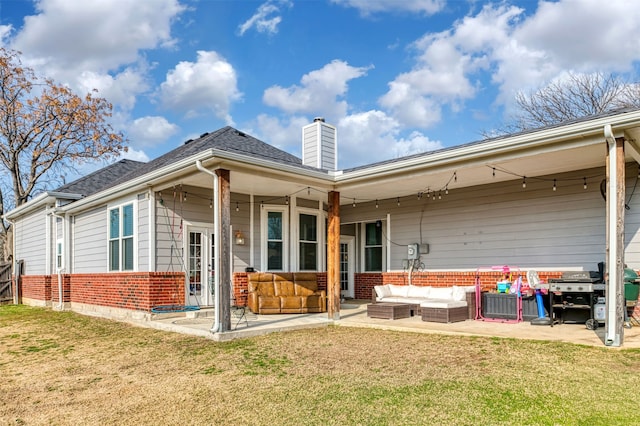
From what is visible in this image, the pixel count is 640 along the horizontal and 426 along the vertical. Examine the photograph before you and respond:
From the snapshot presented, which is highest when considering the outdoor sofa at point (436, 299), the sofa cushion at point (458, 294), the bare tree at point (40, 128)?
the bare tree at point (40, 128)

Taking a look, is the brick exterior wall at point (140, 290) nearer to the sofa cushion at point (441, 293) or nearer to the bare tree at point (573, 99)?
the sofa cushion at point (441, 293)

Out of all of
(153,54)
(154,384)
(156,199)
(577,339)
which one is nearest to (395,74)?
(153,54)

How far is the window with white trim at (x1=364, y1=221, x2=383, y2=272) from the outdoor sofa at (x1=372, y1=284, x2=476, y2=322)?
201 centimetres

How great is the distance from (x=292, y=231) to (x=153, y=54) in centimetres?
958

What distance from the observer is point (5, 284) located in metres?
16.8

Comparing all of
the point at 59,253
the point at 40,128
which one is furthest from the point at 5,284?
the point at 40,128

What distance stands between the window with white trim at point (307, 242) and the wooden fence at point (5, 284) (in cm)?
1169

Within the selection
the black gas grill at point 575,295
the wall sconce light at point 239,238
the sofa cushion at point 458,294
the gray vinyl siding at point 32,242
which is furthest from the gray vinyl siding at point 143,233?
the black gas grill at point 575,295

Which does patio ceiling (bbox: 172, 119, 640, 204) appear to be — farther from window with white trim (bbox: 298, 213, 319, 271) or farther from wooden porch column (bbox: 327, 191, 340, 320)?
window with white trim (bbox: 298, 213, 319, 271)

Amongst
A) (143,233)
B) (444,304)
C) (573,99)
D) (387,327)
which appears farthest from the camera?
(573,99)

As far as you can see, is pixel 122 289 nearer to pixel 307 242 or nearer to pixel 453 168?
pixel 307 242

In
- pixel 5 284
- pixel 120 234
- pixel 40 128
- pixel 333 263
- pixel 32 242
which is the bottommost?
pixel 5 284

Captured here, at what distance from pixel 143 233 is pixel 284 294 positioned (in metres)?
3.09

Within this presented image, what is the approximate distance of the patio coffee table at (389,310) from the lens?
8695 millimetres
